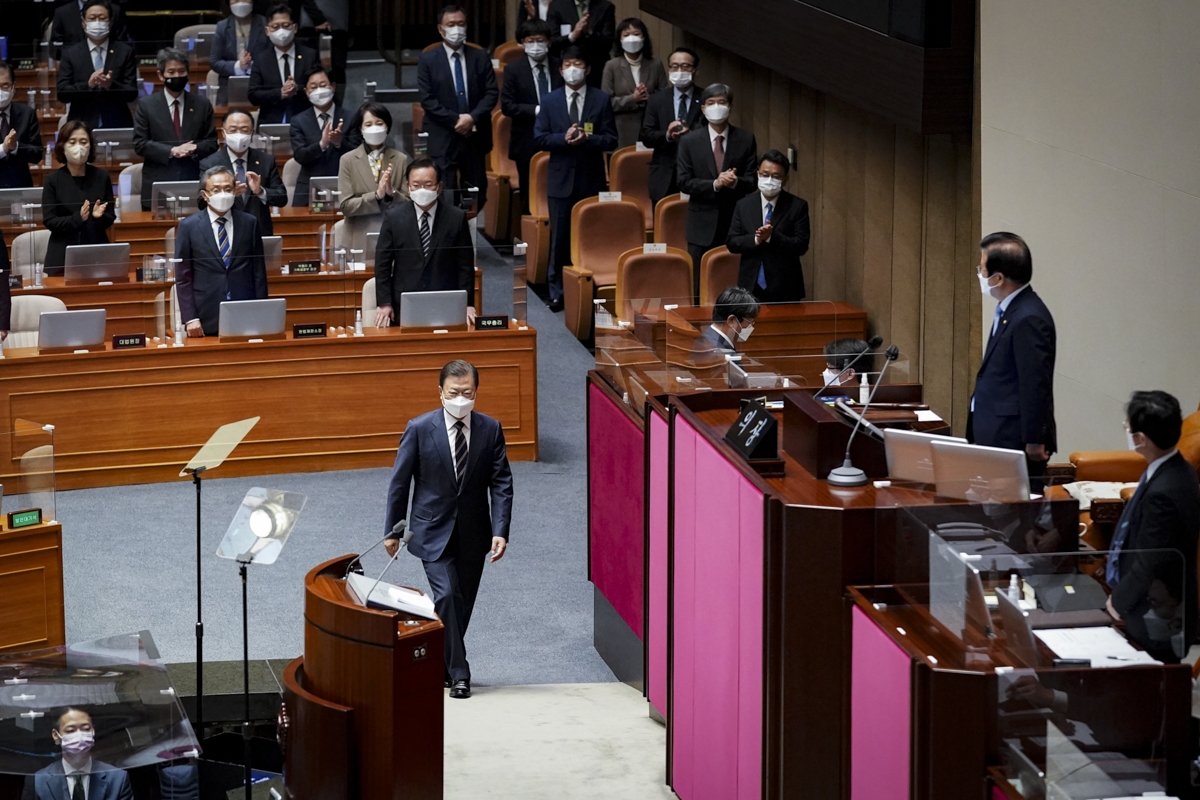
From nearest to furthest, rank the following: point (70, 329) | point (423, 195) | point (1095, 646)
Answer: point (1095, 646)
point (70, 329)
point (423, 195)

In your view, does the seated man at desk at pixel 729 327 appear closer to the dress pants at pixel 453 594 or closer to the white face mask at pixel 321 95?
the dress pants at pixel 453 594

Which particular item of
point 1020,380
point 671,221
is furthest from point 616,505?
point 671,221

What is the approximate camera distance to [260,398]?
9469 millimetres

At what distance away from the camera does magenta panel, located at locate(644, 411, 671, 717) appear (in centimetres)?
624

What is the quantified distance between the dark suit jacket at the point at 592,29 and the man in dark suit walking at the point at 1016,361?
8.25 m

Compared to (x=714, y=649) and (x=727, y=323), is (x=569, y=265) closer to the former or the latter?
(x=727, y=323)

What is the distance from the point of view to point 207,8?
16.5 metres

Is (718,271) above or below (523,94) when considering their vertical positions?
below

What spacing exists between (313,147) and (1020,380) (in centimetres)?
675

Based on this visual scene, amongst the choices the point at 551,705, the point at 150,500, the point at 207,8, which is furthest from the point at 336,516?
the point at 207,8

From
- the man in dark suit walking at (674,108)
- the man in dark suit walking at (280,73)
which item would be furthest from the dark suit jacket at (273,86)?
the man in dark suit walking at (674,108)

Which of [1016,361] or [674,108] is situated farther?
[674,108]

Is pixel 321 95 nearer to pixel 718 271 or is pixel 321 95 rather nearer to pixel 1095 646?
pixel 718 271

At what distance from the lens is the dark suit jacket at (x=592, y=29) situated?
1387 cm
